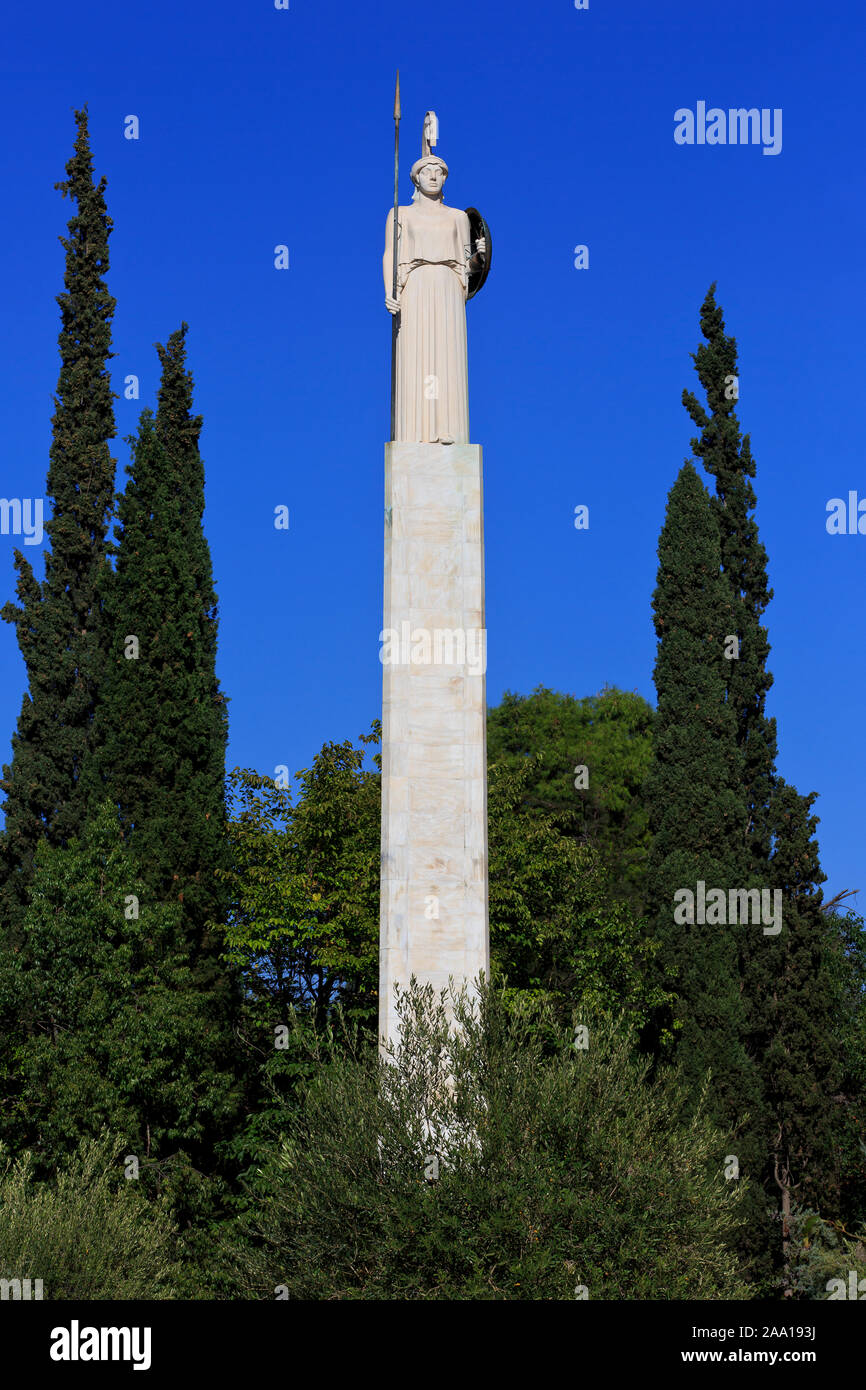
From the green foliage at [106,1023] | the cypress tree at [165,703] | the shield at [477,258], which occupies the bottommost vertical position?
the green foliage at [106,1023]

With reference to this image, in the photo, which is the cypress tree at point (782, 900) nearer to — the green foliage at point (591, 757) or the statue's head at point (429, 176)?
the green foliage at point (591, 757)

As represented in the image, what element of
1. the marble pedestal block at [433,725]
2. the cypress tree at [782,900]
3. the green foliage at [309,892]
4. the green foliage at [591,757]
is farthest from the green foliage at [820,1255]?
the green foliage at [591,757]

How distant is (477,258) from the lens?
79.9ft

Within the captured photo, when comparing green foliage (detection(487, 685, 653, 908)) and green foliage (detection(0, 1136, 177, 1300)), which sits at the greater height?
green foliage (detection(487, 685, 653, 908))

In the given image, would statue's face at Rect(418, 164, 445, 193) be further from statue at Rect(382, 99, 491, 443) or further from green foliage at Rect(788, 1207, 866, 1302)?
green foliage at Rect(788, 1207, 866, 1302)

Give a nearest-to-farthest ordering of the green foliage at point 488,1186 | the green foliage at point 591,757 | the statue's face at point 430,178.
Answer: the green foliage at point 488,1186 < the statue's face at point 430,178 < the green foliage at point 591,757

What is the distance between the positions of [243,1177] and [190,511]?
15.9m

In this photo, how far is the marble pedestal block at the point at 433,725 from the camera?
837 inches

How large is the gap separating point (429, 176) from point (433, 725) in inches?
349

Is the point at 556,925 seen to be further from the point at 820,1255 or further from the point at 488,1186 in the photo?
the point at 488,1186

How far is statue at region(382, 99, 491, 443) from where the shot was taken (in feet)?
77.2

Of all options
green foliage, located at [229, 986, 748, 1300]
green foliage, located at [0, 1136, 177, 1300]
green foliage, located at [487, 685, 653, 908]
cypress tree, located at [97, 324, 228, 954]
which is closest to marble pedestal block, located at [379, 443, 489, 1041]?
green foliage, located at [229, 986, 748, 1300]

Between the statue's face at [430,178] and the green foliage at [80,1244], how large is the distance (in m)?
16.2

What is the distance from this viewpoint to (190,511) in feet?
126
